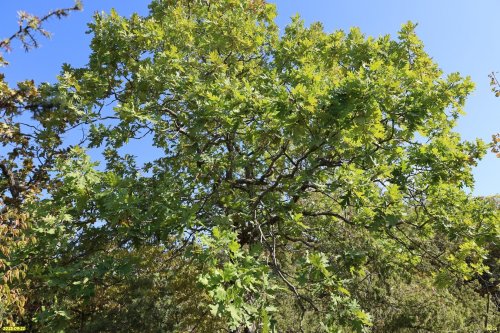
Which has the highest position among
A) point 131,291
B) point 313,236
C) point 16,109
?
point 16,109

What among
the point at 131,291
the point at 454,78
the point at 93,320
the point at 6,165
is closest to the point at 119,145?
the point at 6,165

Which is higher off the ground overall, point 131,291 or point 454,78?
point 454,78

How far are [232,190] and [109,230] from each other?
9.26 ft

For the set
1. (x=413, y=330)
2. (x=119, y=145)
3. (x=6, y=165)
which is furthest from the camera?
(x=413, y=330)

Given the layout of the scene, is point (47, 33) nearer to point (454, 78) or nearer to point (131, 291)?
point (131, 291)

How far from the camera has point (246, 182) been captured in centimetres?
884

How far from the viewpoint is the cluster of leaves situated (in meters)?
5.80

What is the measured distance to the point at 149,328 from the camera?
10.3m

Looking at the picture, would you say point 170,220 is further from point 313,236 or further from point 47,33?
point 313,236

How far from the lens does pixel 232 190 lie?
8.68 meters

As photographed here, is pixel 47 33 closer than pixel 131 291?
Yes

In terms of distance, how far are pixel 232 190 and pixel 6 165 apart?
5864 millimetres

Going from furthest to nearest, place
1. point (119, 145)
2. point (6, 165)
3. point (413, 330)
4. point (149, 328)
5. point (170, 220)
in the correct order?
point (413, 330) → point (149, 328) → point (6, 165) → point (119, 145) → point (170, 220)

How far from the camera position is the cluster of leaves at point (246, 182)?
5.80 meters
